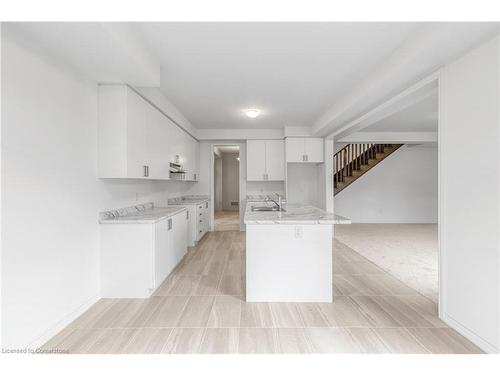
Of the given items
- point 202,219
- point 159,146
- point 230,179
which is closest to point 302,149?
point 202,219

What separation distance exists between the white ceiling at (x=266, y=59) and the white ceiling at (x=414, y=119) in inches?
59.7

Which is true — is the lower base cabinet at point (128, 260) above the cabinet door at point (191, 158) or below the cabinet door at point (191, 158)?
below

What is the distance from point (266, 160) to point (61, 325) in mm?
4707

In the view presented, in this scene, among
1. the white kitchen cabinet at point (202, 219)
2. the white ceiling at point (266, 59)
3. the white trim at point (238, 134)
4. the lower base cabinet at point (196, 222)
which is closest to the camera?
the white ceiling at point (266, 59)

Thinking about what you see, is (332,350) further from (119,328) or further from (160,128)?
(160,128)

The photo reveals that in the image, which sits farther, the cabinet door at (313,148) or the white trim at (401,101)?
the cabinet door at (313,148)

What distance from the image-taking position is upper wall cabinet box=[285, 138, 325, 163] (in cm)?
560

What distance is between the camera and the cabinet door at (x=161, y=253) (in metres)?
2.80

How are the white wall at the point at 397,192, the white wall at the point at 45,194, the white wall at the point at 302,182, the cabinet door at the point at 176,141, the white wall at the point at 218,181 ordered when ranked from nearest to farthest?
the white wall at the point at 45,194 → the cabinet door at the point at 176,141 → the white wall at the point at 302,182 → the white wall at the point at 397,192 → the white wall at the point at 218,181

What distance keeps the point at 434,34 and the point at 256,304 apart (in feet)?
8.87

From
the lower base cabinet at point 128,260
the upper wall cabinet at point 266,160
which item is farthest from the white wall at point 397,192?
the lower base cabinet at point 128,260

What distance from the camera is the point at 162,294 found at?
2773mm

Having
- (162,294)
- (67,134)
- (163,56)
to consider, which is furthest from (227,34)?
(162,294)

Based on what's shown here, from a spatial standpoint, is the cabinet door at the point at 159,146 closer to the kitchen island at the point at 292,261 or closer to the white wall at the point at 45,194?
the white wall at the point at 45,194
